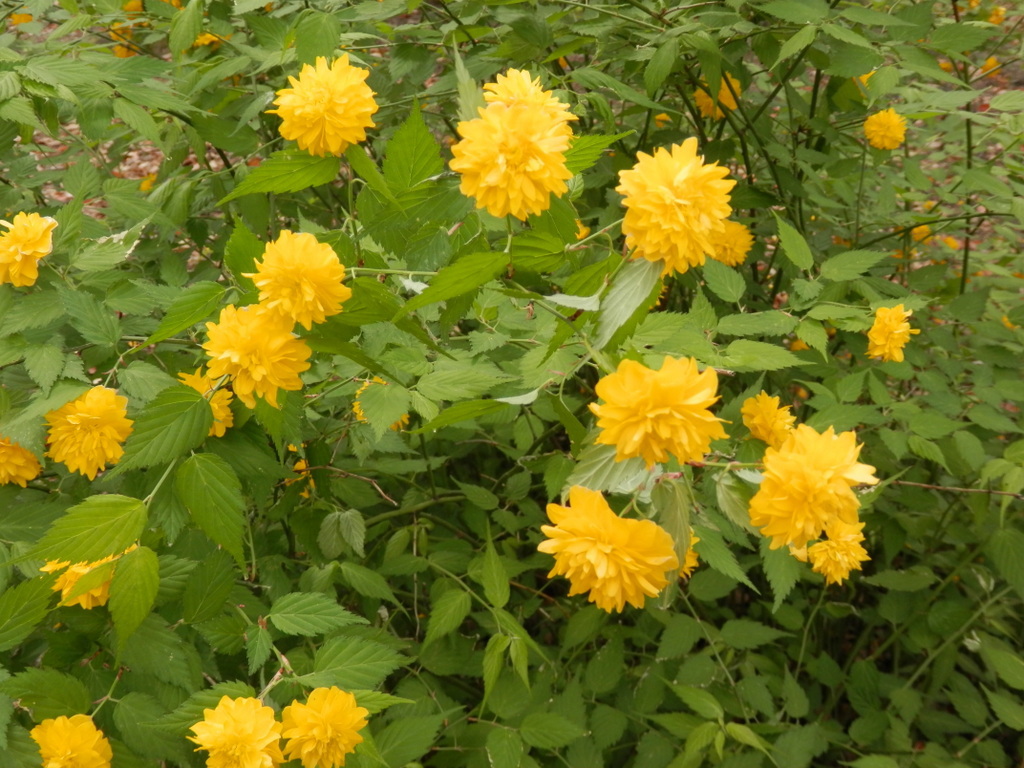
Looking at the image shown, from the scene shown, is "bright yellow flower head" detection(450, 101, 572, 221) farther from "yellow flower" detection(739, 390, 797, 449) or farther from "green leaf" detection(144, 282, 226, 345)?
"yellow flower" detection(739, 390, 797, 449)

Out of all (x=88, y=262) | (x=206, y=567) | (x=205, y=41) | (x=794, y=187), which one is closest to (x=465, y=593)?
(x=206, y=567)

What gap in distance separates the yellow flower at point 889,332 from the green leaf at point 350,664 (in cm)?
143

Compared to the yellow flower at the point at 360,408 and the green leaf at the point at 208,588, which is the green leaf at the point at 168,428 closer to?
the green leaf at the point at 208,588

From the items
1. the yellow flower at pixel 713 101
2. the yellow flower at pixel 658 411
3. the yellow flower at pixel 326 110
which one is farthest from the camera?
the yellow flower at pixel 713 101

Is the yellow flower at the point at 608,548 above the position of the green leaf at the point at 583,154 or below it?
below

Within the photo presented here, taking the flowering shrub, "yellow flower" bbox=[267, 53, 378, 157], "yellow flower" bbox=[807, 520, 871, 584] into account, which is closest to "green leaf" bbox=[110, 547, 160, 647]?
the flowering shrub

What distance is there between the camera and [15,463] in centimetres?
138

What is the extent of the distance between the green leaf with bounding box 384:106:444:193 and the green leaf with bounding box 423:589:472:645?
100 cm

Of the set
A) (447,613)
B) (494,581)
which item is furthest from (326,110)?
(447,613)

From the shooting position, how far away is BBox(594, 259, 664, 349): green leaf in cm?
88

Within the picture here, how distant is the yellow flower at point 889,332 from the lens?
1917mm

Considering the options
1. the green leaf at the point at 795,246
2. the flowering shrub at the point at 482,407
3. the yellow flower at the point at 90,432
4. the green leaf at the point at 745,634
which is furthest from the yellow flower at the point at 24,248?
the green leaf at the point at 745,634

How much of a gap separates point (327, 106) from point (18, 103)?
0.82 m

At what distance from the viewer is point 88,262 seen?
4.49ft
